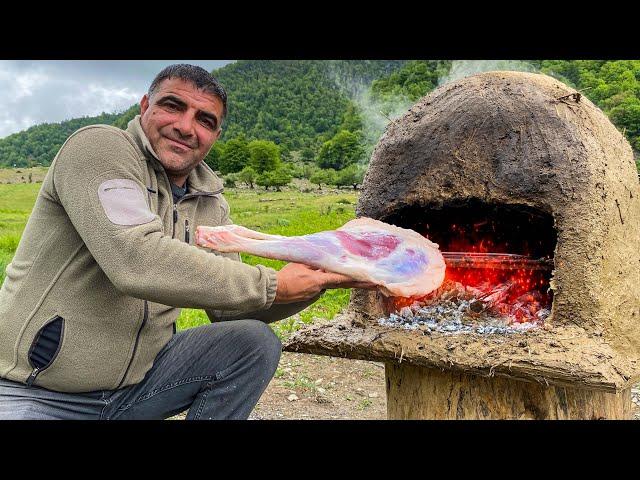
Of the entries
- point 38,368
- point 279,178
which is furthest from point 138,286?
point 279,178

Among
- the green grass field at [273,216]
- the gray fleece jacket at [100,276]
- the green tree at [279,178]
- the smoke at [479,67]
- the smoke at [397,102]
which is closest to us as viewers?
the gray fleece jacket at [100,276]

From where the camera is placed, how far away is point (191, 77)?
2932 mm

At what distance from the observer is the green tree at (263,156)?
33750 mm

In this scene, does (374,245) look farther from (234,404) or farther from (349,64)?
(349,64)

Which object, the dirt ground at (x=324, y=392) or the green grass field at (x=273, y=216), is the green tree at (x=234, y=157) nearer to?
the green grass field at (x=273, y=216)

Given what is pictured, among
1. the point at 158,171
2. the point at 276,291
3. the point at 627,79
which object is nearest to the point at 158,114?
the point at 158,171

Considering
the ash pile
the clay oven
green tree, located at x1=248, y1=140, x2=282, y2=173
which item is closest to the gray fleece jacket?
the clay oven

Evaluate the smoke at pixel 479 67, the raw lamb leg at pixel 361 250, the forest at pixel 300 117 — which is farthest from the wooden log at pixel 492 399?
the forest at pixel 300 117

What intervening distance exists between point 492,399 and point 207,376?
149 centimetres

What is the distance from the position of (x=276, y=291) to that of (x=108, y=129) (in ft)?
3.38

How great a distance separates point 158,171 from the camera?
2912 millimetres

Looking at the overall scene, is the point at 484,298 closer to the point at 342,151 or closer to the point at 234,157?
the point at 342,151

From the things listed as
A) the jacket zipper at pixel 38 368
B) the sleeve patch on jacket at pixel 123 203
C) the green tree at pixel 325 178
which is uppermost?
the sleeve patch on jacket at pixel 123 203

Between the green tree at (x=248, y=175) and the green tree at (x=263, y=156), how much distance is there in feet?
1.96
